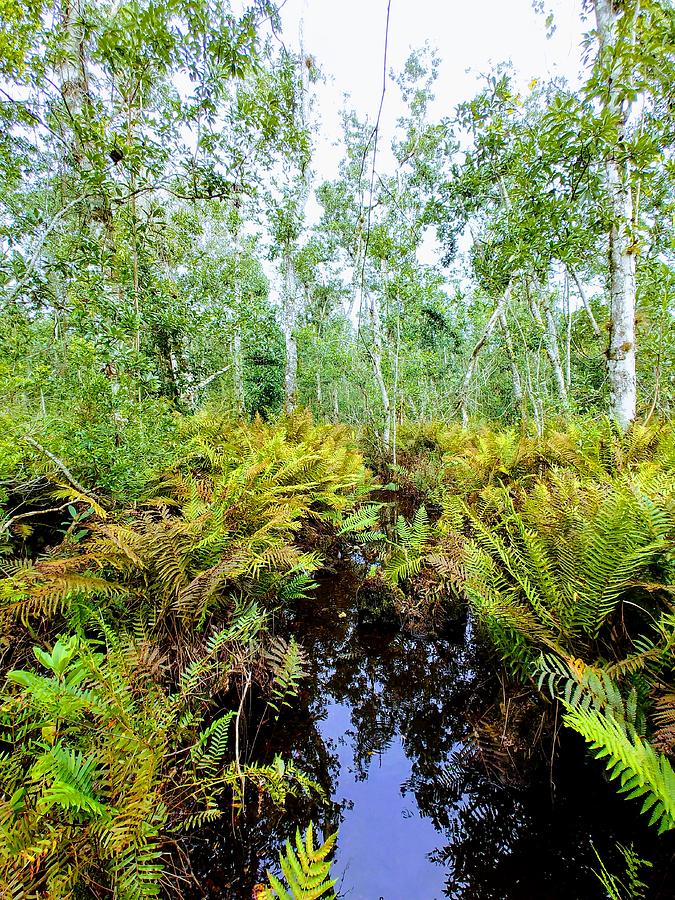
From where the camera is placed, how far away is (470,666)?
2.18 meters

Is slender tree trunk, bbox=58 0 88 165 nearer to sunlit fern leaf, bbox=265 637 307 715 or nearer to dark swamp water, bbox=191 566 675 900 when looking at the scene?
sunlit fern leaf, bbox=265 637 307 715

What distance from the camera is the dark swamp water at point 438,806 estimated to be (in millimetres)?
1171

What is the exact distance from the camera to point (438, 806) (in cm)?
145

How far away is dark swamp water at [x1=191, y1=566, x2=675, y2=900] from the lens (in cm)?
117

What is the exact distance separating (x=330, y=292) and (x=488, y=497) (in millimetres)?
15790

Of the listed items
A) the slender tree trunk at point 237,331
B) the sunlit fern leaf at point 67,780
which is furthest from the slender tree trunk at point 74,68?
the sunlit fern leaf at point 67,780

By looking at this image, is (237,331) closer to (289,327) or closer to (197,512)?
(197,512)

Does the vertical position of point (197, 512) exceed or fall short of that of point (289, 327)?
it falls short

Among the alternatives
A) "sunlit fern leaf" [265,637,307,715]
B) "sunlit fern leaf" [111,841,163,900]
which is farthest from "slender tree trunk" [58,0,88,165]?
"sunlit fern leaf" [111,841,163,900]

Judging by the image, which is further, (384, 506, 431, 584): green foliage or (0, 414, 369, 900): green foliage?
(384, 506, 431, 584): green foliage

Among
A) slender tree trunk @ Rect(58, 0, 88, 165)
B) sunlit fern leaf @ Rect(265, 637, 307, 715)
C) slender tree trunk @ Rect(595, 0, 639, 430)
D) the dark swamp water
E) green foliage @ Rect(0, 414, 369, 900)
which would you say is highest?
slender tree trunk @ Rect(58, 0, 88, 165)

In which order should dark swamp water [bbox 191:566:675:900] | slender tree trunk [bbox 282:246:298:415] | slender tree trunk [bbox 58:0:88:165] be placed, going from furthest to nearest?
slender tree trunk [bbox 282:246:298:415] < slender tree trunk [bbox 58:0:88:165] < dark swamp water [bbox 191:566:675:900]

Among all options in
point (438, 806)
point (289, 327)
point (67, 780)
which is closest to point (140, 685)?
point (67, 780)

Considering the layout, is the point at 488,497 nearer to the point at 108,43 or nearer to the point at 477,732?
the point at 477,732
